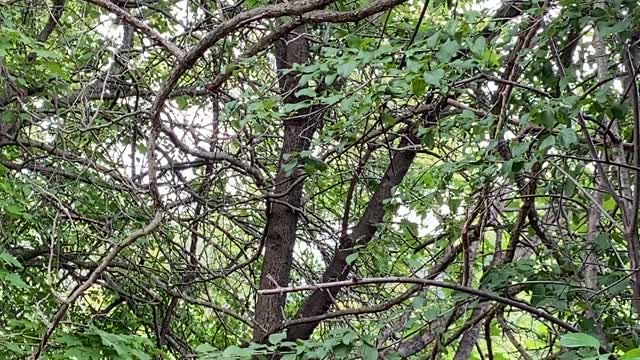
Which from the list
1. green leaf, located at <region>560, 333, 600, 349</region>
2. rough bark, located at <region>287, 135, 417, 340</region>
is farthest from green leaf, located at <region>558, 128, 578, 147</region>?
rough bark, located at <region>287, 135, 417, 340</region>

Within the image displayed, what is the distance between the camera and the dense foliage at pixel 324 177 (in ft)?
5.46

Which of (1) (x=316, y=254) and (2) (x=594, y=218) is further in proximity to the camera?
(1) (x=316, y=254)

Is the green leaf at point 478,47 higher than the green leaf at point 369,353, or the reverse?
the green leaf at point 478,47

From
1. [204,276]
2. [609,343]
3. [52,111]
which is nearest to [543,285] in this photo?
[609,343]

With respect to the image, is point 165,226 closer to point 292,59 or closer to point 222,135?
point 222,135

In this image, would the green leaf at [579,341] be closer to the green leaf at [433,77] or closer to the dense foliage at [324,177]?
the dense foliage at [324,177]

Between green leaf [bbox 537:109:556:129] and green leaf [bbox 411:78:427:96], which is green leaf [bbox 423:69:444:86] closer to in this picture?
green leaf [bbox 411:78:427:96]

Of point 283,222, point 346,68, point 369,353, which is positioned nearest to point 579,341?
point 369,353

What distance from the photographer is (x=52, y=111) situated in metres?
2.83

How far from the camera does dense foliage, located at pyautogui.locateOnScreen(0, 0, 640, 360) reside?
1665 mm

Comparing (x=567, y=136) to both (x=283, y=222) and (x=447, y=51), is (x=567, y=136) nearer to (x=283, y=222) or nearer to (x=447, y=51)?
(x=447, y=51)

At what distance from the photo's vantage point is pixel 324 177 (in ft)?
10.3

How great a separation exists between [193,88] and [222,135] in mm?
273

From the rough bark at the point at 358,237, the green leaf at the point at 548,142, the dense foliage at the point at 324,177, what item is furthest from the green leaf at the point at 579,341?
the rough bark at the point at 358,237
